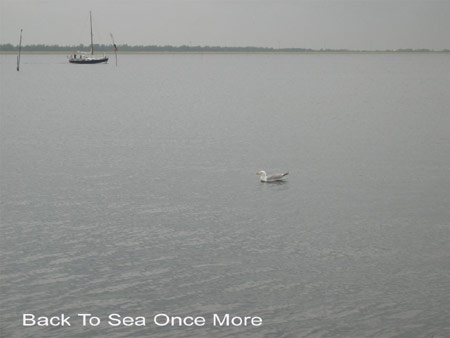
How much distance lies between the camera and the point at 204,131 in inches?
2140

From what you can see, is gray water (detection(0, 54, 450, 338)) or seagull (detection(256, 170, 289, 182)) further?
seagull (detection(256, 170, 289, 182))

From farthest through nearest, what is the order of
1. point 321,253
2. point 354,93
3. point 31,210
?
point 354,93, point 31,210, point 321,253

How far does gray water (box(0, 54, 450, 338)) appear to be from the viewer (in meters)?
18.7

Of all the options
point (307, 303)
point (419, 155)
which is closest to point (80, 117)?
point (419, 155)

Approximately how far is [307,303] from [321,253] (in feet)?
13.7

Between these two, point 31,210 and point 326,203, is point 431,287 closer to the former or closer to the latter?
point 326,203

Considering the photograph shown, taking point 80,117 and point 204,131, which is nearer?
point 204,131

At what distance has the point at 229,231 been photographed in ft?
83.7

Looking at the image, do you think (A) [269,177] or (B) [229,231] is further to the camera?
(A) [269,177]

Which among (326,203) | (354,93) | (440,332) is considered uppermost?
(354,93)

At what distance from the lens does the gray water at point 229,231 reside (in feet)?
61.3

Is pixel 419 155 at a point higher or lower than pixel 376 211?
higher

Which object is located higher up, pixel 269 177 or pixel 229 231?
Answer: pixel 269 177

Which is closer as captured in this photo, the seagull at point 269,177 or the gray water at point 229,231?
the gray water at point 229,231
